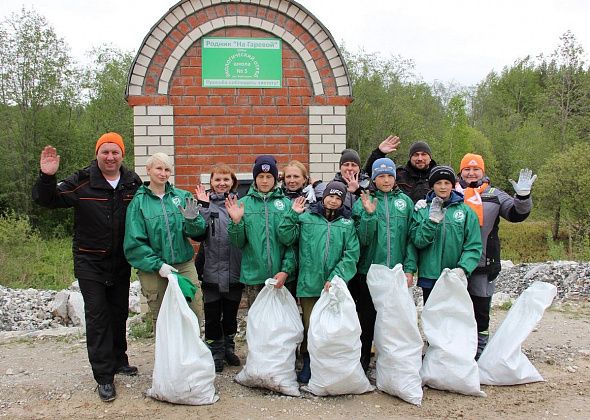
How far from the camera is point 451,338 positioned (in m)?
4.02

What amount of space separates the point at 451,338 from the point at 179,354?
200cm

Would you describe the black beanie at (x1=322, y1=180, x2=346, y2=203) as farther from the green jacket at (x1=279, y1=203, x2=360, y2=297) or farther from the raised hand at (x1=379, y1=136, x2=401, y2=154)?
the raised hand at (x1=379, y1=136, x2=401, y2=154)

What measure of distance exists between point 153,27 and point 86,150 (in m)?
16.4

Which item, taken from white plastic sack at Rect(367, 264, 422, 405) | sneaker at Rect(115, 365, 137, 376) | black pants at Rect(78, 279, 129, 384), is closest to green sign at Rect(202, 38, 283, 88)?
black pants at Rect(78, 279, 129, 384)

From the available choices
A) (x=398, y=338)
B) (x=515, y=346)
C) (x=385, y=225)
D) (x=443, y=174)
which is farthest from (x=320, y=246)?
(x=515, y=346)

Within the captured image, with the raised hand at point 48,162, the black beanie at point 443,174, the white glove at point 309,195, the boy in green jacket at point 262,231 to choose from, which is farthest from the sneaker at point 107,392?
the black beanie at point 443,174

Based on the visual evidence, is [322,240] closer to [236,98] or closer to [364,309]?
[364,309]

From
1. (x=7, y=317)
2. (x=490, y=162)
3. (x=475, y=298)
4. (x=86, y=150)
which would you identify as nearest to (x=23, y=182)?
(x=86, y=150)

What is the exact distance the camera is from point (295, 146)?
6.28m

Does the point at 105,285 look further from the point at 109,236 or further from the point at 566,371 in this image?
the point at 566,371

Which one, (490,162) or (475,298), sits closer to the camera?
(475,298)

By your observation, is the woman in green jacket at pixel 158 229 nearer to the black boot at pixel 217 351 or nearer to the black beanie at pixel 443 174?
the black boot at pixel 217 351

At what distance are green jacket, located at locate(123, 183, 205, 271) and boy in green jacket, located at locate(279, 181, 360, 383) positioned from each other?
72 centimetres

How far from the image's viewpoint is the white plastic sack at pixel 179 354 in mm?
3762
